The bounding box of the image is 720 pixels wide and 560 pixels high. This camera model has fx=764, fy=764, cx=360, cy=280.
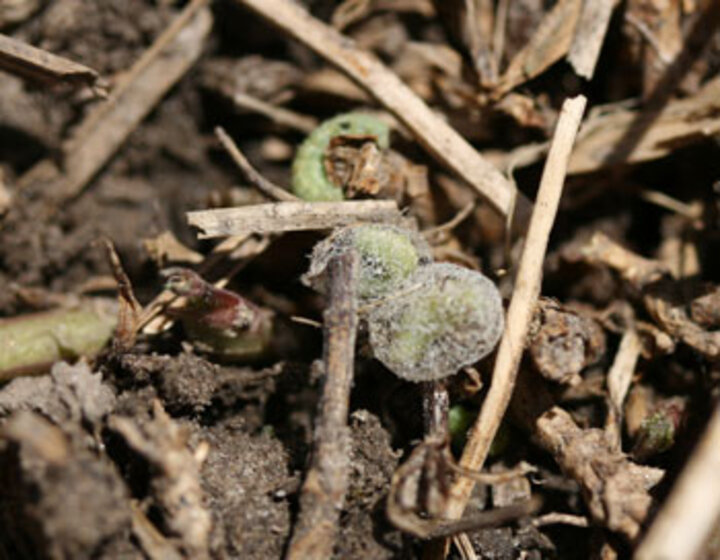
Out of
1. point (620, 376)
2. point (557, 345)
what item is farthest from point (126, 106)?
point (620, 376)

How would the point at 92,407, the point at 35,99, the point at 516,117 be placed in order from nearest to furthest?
the point at 92,407, the point at 516,117, the point at 35,99

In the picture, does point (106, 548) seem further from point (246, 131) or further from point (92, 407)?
point (246, 131)

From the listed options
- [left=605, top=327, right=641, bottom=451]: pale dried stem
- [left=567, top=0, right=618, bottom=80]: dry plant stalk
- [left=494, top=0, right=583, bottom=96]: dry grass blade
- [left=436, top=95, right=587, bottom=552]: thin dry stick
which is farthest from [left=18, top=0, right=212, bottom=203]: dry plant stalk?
[left=605, top=327, right=641, bottom=451]: pale dried stem

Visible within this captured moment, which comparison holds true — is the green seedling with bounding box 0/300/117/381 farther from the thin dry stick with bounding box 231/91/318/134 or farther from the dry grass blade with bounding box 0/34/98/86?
the thin dry stick with bounding box 231/91/318/134

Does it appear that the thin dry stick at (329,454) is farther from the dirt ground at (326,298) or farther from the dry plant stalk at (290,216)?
the dry plant stalk at (290,216)

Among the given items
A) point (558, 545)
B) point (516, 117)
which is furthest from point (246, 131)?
point (558, 545)
